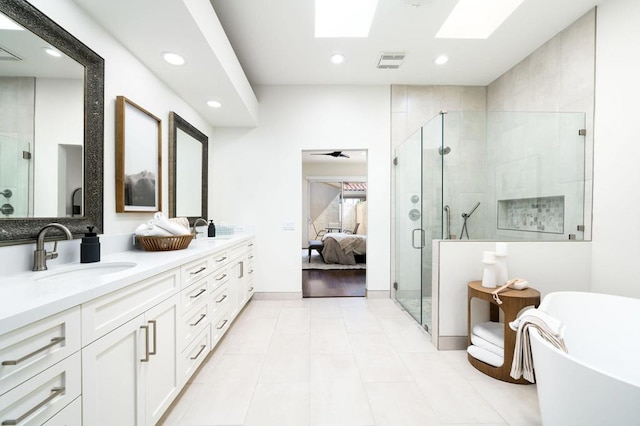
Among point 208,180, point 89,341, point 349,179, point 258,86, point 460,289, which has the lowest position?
point 460,289

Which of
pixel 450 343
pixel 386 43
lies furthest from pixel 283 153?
pixel 450 343

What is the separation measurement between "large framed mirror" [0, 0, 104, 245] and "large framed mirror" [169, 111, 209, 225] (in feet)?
2.93

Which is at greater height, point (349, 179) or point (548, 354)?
point (349, 179)

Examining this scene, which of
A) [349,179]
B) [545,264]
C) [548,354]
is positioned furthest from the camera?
[349,179]

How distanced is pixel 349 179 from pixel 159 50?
Answer: 6357 mm

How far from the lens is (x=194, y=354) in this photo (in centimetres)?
179

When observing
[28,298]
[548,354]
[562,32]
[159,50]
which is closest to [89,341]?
[28,298]

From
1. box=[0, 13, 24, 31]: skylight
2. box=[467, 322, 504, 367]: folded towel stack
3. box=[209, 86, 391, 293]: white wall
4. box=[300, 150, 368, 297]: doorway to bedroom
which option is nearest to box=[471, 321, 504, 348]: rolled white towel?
box=[467, 322, 504, 367]: folded towel stack

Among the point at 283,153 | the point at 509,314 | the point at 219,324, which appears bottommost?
the point at 219,324

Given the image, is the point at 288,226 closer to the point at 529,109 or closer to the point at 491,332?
the point at 491,332

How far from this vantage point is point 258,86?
3670 mm

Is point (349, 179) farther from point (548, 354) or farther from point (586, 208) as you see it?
point (548, 354)

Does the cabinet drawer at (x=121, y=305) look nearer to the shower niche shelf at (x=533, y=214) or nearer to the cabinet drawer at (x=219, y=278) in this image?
the cabinet drawer at (x=219, y=278)

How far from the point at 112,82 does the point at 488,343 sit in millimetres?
3219
